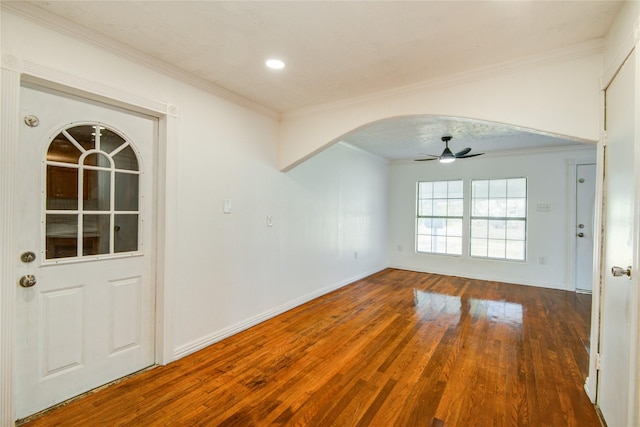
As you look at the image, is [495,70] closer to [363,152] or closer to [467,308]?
[467,308]

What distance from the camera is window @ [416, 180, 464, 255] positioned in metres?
6.05

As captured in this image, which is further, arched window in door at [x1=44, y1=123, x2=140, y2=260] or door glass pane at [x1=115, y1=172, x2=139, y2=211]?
door glass pane at [x1=115, y1=172, x2=139, y2=211]

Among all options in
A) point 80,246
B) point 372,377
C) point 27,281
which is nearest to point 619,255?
point 372,377

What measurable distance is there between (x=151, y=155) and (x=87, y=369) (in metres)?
1.67

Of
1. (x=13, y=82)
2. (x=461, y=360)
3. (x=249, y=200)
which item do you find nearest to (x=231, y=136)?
(x=249, y=200)

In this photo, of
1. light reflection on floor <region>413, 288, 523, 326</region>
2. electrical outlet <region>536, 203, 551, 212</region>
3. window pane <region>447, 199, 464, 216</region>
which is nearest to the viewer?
light reflection on floor <region>413, 288, 523, 326</region>

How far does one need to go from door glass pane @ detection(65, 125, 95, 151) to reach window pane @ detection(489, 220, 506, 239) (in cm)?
630

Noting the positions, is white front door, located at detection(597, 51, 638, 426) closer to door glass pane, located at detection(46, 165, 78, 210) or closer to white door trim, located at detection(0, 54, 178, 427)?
white door trim, located at detection(0, 54, 178, 427)

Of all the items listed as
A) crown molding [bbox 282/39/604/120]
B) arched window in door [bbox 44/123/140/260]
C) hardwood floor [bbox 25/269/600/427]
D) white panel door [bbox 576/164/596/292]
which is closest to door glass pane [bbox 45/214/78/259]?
arched window in door [bbox 44/123/140/260]

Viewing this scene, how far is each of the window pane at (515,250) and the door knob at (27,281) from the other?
262 inches

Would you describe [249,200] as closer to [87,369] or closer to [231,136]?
[231,136]

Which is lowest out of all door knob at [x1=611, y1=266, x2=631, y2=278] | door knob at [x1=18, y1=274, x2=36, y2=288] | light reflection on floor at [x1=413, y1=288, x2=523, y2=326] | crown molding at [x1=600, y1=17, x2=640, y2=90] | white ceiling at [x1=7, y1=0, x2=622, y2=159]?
light reflection on floor at [x1=413, y1=288, x2=523, y2=326]

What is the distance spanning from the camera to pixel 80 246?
202 cm

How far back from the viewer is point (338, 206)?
4.87 m
